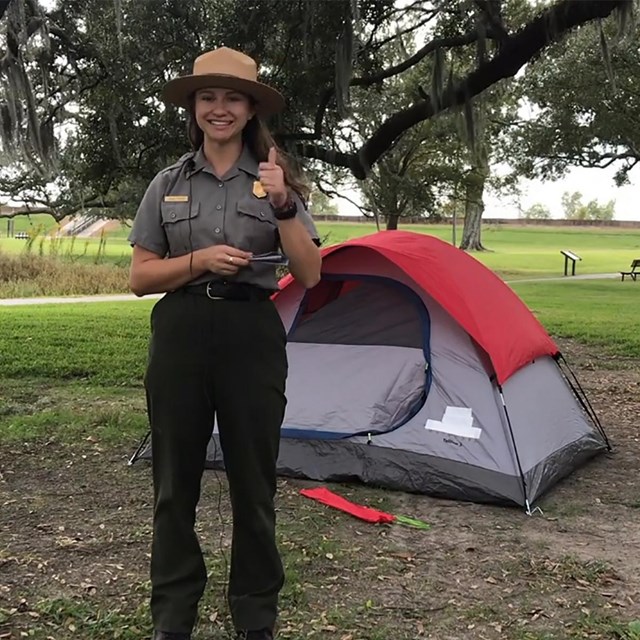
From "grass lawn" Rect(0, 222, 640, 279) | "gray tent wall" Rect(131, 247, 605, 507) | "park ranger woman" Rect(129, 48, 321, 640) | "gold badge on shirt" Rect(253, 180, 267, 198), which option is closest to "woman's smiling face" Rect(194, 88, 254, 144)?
"park ranger woman" Rect(129, 48, 321, 640)

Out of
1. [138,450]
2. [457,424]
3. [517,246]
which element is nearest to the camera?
[457,424]

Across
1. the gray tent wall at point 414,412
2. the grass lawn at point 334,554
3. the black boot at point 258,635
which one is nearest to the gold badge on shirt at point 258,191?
the black boot at point 258,635

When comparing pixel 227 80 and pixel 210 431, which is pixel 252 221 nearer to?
pixel 227 80

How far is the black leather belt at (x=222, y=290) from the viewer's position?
233 cm

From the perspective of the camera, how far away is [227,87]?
2320 millimetres

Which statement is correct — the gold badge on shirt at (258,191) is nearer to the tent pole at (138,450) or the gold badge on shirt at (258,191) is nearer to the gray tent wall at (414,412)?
the gray tent wall at (414,412)

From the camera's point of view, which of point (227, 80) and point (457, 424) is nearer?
point (227, 80)

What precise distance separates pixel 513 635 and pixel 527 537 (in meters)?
0.93

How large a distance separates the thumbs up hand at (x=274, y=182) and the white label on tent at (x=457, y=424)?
94.2 inches

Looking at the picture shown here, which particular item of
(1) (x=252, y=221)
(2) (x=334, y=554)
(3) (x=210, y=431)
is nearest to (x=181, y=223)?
(1) (x=252, y=221)

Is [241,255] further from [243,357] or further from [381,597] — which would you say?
[381,597]

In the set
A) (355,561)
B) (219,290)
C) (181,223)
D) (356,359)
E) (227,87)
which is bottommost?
(355,561)

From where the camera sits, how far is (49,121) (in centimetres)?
747

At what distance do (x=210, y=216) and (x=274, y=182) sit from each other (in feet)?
0.88
